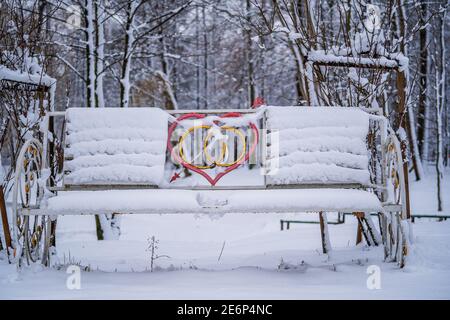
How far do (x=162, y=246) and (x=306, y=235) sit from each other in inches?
80.8

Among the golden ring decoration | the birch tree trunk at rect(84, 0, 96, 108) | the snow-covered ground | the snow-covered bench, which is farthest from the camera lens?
the birch tree trunk at rect(84, 0, 96, 108)

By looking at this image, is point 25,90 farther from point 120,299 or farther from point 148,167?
point 120,299

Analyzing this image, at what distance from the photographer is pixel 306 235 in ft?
18.9

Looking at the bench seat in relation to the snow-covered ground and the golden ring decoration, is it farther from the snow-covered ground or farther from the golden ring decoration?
the golden ring decoration

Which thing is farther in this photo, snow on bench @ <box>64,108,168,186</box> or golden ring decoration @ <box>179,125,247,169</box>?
golden ring decoration @ <box>179,125,247,169</box>

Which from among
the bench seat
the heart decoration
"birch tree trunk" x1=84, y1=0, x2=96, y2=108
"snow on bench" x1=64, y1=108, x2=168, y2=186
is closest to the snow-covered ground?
the bench seat

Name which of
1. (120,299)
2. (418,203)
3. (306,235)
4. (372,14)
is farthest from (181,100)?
(120,299)

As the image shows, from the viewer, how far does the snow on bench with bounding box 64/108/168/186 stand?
288cm

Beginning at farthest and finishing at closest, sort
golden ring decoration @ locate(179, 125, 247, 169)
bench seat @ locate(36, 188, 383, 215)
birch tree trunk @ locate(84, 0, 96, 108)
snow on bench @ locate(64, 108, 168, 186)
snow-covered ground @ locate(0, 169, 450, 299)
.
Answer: birch tree trunk @ locate(84, 0, 96, 108)
golden ring decoration @ locate(179, 125, 247, 169)
snow on bench @ locate(64, 108, 168, 186)
bench seat @ locate(36, 188, 383, 215)
snow-covered ground @ locate(0, 169, 450, 299)

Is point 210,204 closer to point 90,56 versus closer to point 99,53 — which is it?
point 90,56

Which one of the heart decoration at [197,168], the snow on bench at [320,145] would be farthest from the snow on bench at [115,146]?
the snow on bench at [320,145]

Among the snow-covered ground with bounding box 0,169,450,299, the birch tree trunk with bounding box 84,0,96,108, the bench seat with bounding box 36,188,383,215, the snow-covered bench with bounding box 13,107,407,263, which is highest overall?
the birch tree trunk with bounding box 84,0,96,108

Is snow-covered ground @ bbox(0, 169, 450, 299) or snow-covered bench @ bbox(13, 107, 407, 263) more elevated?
snow-covered bench @ bbox(13, 107, 407, 263)

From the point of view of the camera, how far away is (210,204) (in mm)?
2676
